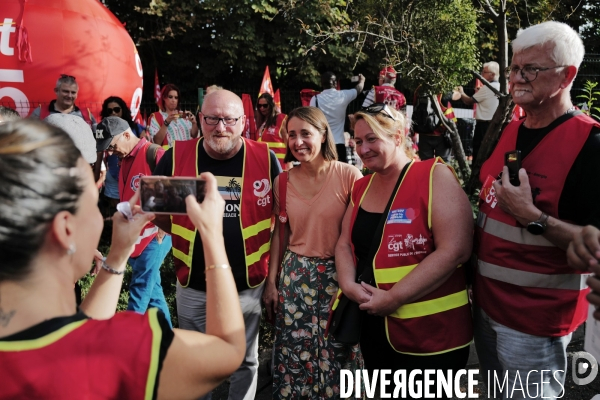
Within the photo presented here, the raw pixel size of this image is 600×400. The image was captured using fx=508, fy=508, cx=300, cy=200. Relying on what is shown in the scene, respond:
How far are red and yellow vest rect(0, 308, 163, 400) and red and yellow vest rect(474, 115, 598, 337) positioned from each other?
1.67 m

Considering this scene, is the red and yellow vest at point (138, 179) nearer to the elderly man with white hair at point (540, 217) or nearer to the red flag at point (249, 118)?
the elderly man with white hair at point (540, 217)

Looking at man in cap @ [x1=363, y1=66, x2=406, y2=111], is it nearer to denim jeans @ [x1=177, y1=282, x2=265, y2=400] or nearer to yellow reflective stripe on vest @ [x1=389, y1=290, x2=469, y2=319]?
denim jeans @ [x1=177, y1=282, x2=265, y2=400]

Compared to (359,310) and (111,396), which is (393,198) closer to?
(359,310)

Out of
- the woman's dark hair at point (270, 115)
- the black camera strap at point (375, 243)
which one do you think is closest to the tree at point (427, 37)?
the woman's dark hair at point (270, 115)

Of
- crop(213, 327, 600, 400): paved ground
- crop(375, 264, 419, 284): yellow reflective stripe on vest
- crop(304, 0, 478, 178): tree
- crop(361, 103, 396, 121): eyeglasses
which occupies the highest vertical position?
crop(304, 0, 478, 178): tree

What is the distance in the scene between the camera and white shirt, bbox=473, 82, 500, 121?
26.8 ft

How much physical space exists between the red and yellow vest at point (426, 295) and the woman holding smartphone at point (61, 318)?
1320 millimetres

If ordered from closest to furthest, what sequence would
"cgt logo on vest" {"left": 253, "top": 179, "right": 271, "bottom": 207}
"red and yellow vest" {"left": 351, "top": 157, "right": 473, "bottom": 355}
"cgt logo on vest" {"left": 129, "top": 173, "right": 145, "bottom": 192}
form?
"red and yellow vest" {"left": 351, "top": 157, "right": 473, "bottom": 355} < "cgt logo on vest" {"left": 253, "top": 179, "right": 271, "bottom": 207} < "cgt logo on vest" {"left": 129, "top": 173, "right": 145, "bottom": 192}

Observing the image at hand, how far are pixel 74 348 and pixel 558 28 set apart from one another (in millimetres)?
2241

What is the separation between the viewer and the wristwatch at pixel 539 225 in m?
2.12

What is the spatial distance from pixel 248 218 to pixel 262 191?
20 centimetres

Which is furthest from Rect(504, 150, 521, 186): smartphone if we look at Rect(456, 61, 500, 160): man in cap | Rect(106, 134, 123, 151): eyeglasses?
Rect(456, 61, 500, 160): man in cap

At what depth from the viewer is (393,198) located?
259cm

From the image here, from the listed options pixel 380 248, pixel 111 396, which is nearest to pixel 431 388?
pixel 380 248
